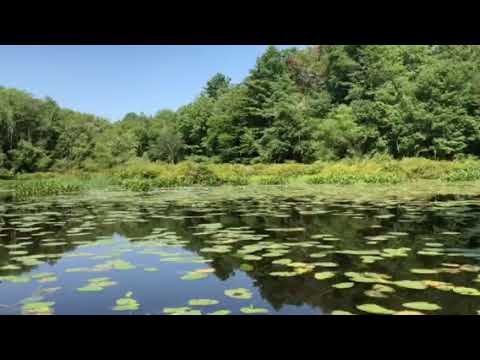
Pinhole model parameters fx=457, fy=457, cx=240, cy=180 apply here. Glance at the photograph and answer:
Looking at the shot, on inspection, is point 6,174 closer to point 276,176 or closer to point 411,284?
point 276,176

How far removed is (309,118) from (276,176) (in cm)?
1008

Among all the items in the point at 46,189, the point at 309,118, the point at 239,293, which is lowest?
Result: the point at 239,293

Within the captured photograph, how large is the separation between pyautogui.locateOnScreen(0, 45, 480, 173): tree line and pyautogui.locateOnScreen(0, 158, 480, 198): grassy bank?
20.9 feet

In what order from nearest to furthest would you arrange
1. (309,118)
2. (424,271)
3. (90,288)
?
(90,288), (424,271), (309,118)

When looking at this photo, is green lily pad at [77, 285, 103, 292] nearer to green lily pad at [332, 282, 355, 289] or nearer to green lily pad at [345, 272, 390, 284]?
green lily pad at [332, 282, 355, 289]

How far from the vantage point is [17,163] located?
117 feet

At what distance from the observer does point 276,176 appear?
69.4 feet

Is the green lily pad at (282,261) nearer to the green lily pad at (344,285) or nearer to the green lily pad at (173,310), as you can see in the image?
the green lily pad at (344,285)

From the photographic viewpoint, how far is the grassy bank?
18.8m

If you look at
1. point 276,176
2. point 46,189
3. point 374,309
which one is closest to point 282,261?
point 374,309

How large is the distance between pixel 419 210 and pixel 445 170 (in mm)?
12319

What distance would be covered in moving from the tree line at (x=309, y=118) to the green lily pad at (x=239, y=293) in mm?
24278
